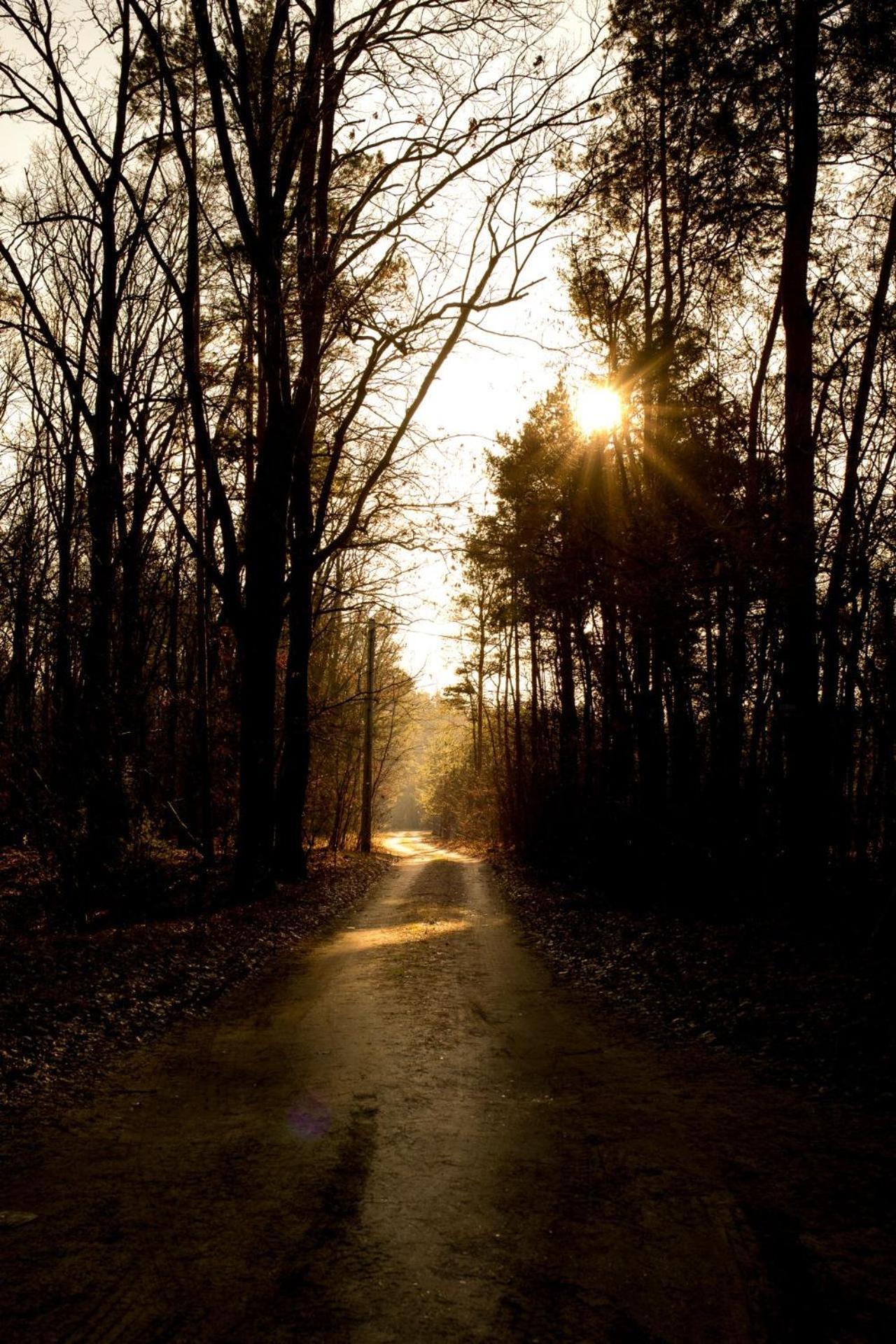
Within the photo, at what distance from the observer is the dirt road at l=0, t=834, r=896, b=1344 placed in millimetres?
2881

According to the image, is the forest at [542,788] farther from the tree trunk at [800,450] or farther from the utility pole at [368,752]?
the utility pole at [368,752]

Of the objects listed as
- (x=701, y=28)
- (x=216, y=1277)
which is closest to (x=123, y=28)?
(x=701, y=28)

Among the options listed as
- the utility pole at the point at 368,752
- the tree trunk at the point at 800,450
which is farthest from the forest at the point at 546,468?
the utility pole at the point at 368,752

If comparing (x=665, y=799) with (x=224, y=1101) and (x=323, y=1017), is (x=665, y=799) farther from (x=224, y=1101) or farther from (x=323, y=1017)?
(x=224, y=1101)

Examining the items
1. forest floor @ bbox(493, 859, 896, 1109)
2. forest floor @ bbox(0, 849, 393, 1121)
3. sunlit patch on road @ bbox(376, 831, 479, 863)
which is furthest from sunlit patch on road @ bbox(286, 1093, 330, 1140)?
sunlit patch on road @ bbox(376, 831, 479, 863)

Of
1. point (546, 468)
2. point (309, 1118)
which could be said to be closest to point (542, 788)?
point (546, 468)

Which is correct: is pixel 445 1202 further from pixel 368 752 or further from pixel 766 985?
pixel 368 752

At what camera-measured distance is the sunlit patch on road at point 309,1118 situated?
4.50 m

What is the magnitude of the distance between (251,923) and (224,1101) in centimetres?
702

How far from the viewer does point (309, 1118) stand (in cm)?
Answer: 471

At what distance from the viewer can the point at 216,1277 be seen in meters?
3.09

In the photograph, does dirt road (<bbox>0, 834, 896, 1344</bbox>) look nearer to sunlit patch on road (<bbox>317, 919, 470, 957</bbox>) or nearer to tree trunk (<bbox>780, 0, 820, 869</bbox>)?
sunlit patch on road (<bbox>317, 919, 470, 957</bbox>)

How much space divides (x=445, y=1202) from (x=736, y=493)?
33.0 feet

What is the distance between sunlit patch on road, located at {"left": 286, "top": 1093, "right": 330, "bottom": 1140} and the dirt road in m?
0.02
